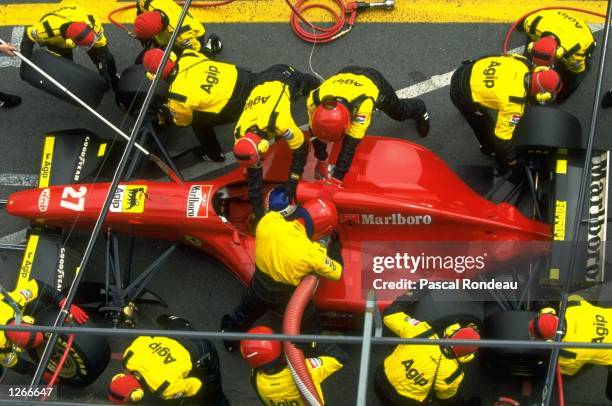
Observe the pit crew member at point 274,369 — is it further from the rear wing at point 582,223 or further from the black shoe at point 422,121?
the black shoe at point 422,121

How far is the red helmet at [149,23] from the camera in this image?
6.18 metres

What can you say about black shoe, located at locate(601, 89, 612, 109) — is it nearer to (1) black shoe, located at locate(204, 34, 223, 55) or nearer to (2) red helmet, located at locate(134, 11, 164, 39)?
(1) black shoe, located at locate(204, 34, 223, 55)

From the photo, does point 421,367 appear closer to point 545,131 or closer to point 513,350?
point 513,350

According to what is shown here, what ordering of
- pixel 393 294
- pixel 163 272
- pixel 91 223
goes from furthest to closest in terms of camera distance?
pixel 163 272 → pixel 91 223 → pixel 393 294

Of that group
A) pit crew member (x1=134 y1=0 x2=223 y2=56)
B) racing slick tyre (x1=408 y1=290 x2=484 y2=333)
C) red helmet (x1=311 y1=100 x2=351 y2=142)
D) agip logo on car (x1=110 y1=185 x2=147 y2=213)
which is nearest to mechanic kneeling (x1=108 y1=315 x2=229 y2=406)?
agip logo on car (x1=110 y1=185 x2=147 y2=213)

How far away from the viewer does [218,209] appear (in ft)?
18.7

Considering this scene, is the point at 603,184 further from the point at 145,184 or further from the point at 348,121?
the point at 145,184

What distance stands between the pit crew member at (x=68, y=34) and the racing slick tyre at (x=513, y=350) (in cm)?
418

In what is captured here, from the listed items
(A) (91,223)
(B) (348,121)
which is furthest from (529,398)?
(A) (91,223)

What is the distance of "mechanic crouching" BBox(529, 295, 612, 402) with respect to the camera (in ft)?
15.8

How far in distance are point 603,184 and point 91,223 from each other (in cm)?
421

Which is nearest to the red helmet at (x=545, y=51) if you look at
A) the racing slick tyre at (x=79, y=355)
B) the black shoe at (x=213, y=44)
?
the black shoe at (x=213, y=44)

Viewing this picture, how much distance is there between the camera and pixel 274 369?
191 inches

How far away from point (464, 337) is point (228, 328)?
2181 millimetres
